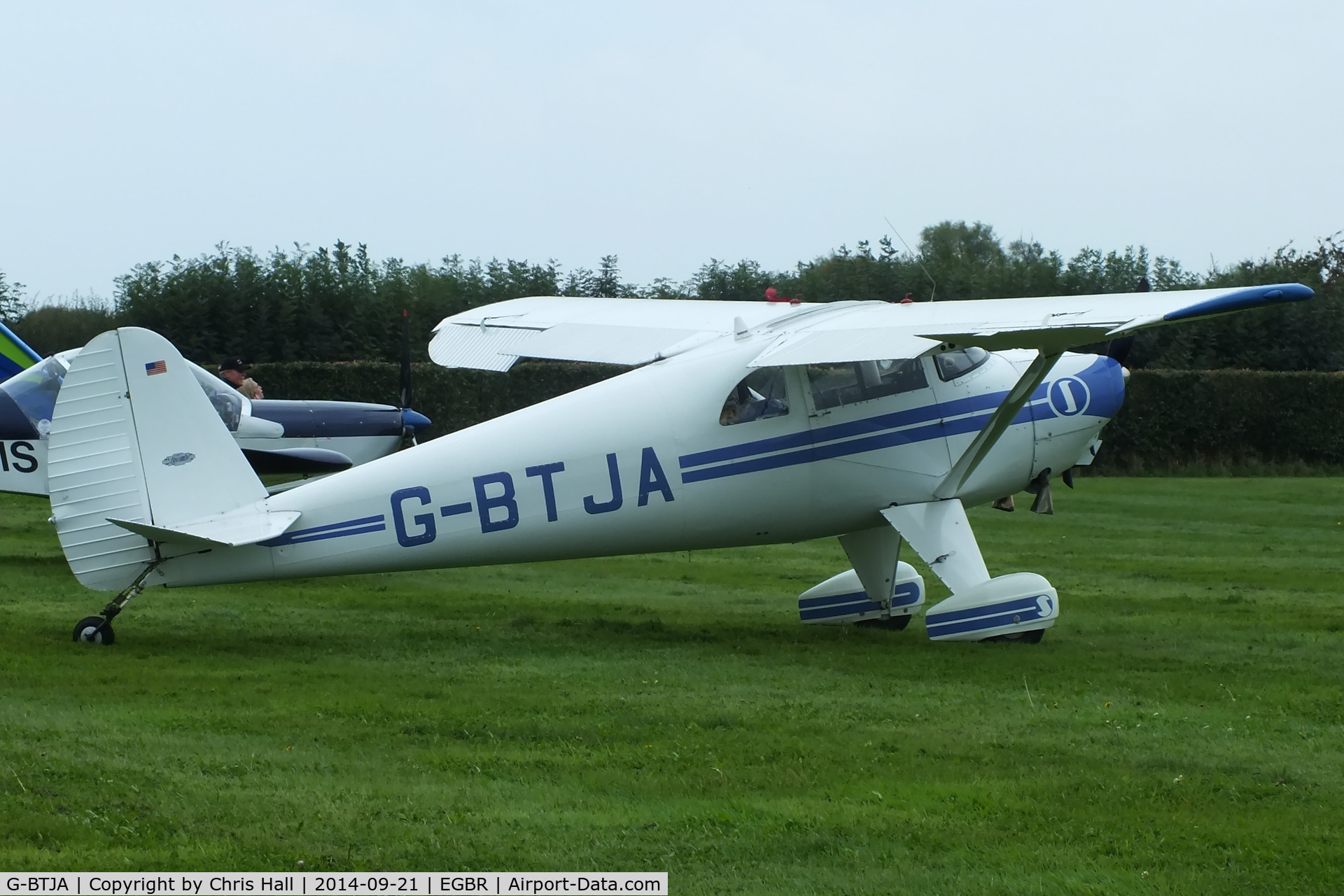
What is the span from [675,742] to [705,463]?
3280 mm

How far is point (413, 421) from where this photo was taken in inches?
621

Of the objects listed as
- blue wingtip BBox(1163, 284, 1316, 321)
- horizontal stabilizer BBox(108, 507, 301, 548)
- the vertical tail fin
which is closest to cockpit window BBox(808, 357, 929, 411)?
blue wingtip BBox(1163, 284, 1316, 321)

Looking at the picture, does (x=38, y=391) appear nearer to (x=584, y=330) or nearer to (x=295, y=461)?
(x=295, y=461)

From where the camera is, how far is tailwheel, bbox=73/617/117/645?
8914mm

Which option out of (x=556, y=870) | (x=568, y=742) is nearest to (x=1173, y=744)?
(x=568, y=742)

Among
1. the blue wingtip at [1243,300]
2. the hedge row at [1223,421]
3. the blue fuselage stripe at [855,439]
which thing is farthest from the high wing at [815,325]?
the hedge row at [1223,421]

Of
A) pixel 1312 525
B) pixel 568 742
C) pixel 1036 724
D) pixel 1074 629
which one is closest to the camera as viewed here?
pixel 568 742

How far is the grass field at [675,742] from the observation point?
193 inches

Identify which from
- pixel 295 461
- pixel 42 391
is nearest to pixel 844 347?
pixel 295 461

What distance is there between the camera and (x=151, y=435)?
28.4 feet

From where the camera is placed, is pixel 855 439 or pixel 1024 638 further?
pixel 855 439

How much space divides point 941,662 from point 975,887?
446cm

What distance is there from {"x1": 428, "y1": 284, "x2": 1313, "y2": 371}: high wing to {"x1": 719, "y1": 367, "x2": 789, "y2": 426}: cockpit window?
23 cm

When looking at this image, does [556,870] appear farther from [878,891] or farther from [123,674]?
[123,674]
